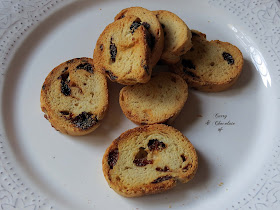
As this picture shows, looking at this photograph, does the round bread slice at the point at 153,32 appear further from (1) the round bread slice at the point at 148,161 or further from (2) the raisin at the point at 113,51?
(1) the round bread slice at the point at 148,161

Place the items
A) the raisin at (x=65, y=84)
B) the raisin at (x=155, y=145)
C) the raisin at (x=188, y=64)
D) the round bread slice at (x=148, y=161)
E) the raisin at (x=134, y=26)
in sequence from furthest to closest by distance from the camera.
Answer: the raisin at (x=188, y=64) → the raisin at (x=65, y=84) → the raisin at (x=134, y=26) → the raisin at (x=155, y=145) → the round bread slice at (x=148, y=161)

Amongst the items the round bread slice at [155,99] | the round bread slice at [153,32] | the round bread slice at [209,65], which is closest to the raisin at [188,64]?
the round bread slice at [209,65]

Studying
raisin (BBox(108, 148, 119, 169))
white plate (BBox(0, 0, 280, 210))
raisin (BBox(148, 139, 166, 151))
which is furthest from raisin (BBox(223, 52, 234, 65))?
raisin (BBox(108, 148, 119, 169))

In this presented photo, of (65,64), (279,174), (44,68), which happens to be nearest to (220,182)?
(279,174)

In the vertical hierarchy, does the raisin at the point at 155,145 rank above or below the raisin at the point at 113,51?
below

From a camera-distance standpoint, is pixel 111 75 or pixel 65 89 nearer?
pixel 111 75

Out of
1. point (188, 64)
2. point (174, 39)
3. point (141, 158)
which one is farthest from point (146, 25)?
point (141, 158)

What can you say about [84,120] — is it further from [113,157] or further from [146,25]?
[146,25]
